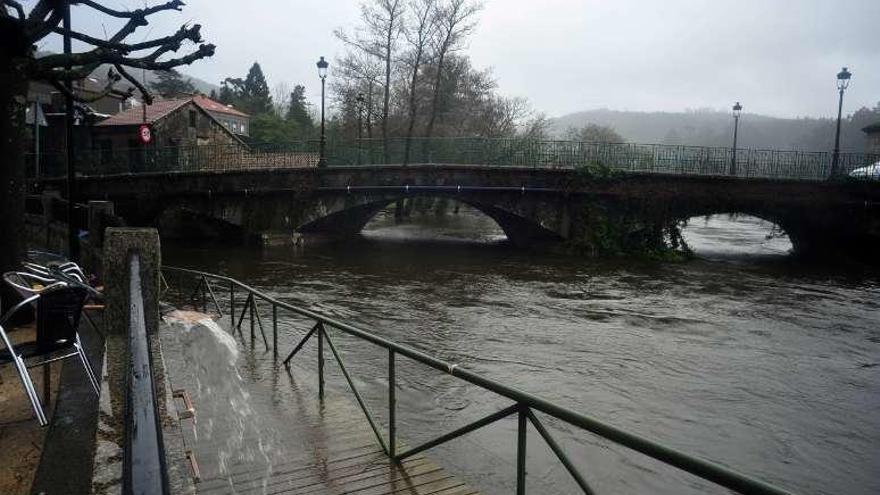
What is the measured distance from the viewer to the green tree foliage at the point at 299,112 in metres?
66.9

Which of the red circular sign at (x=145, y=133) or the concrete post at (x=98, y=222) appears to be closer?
the concrete post at (x=98, y=222)

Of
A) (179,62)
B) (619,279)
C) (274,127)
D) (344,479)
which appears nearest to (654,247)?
(619,279)

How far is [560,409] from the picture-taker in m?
3.24

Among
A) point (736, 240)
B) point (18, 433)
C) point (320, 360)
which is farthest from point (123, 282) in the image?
point (736, 240)

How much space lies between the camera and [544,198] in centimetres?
2478

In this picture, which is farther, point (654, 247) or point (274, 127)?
point (274, 127)

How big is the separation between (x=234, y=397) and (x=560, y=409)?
4.76 metres

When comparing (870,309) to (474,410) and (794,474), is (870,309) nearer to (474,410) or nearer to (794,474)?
(794,474)

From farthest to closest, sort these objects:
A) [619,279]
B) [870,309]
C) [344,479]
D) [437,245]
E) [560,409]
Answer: [437,245], [619,279], [870,309], [344,479], [560,409]

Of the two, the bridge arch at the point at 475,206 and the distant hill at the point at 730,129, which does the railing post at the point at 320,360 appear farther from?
the distant hill at the point at 730,129

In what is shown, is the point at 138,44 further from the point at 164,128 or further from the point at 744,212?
the point at 164,128

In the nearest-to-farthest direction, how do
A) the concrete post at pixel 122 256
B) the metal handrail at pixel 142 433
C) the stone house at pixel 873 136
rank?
the metal handrail at pixel 142 433 < the concrete post at pixel 122 256 < the stone house at pixel 873 136

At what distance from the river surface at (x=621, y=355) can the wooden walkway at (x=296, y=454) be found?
39.5 inches

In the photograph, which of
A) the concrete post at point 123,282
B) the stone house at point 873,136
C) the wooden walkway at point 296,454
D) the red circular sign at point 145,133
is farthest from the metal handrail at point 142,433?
the stone house at point 873,136
